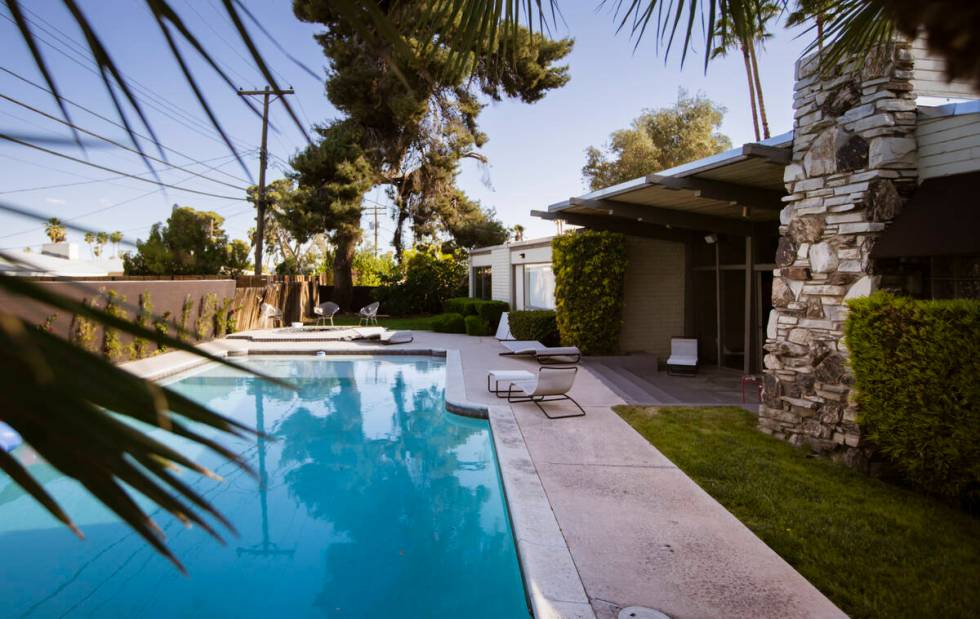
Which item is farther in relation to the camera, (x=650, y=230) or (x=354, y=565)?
(x=650, y=230)

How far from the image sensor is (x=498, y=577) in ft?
14.5

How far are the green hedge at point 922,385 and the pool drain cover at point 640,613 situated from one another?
2.90 meters

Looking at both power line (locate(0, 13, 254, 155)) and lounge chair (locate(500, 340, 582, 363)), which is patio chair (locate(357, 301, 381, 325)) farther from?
power line (locate(0, 13, 254, 155))

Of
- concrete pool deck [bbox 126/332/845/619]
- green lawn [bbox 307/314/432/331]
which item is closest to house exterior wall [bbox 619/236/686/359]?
concrete pool deck [bbox 126/332/845/619]

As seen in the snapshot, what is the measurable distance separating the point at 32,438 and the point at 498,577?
14.8 ft

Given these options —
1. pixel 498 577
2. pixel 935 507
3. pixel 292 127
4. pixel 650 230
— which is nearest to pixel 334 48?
pixel 292 127

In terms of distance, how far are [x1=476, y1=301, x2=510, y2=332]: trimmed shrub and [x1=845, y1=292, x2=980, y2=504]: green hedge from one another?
1275cm

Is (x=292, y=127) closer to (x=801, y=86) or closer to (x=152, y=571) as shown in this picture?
(x=152, y=571)

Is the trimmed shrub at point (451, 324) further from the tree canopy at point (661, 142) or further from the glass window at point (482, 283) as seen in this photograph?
the tree canopy at point (661, 142)

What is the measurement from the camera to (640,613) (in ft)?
10.4

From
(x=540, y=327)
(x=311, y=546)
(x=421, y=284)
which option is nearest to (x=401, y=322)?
→ (x=421, y=284)

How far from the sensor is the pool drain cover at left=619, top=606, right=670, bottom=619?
3.14 meters

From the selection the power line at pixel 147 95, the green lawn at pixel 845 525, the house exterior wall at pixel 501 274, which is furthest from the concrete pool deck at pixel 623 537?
the house exterior wall at pixel 501 274

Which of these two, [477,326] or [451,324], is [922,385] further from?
[451,324]
